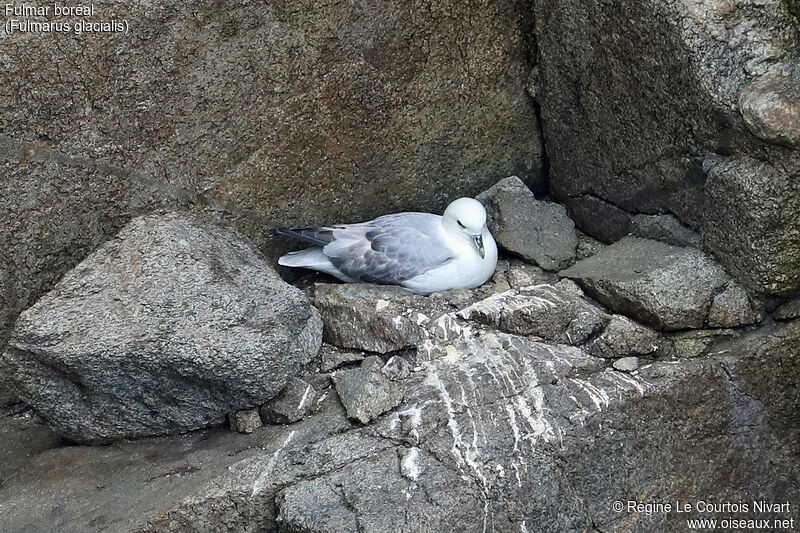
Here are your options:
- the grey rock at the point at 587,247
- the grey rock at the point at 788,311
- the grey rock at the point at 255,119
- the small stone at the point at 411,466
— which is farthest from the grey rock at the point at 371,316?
the grey rock at the point at 788,311

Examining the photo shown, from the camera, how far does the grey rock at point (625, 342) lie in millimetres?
3748

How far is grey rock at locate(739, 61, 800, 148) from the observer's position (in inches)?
135

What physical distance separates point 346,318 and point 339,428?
0.57 meters

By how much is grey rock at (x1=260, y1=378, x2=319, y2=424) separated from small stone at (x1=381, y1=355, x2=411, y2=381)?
28 cm

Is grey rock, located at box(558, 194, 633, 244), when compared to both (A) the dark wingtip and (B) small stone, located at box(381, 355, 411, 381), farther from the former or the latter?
(A) the dark wingtip

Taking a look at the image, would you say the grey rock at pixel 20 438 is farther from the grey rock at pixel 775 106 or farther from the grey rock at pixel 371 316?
the grey rock at pixel 775 106

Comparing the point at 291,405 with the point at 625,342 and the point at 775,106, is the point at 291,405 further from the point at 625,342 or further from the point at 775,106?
the point at 775,106

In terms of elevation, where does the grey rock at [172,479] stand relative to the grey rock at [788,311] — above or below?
below

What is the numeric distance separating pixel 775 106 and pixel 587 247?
118cm

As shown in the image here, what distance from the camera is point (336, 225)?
4309 mm

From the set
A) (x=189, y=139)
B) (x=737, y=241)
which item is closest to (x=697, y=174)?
(x=737, y=241)

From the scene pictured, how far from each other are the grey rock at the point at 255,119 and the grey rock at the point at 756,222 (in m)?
1.10

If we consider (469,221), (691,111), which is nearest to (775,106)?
(691,111)

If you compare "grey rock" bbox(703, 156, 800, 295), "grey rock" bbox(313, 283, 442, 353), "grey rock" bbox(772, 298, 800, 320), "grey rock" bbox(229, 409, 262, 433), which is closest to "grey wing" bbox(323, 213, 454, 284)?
"grey rock" bbox(313, 283, 442, 353)
